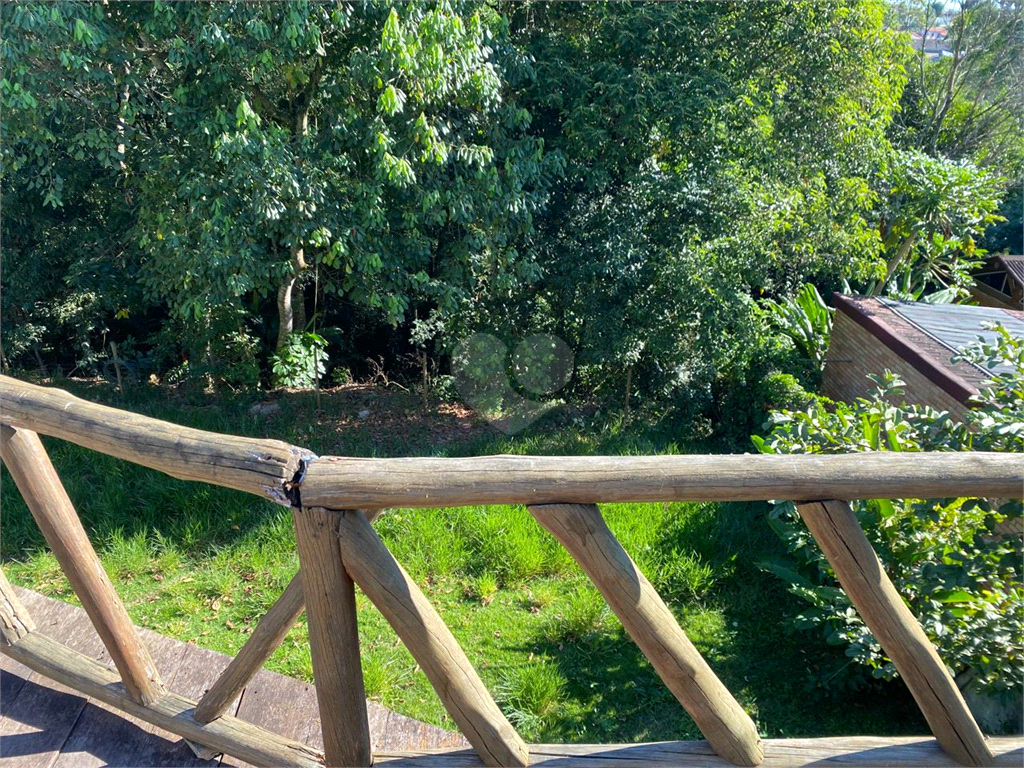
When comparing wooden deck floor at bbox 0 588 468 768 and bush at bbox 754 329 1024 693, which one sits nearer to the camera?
wooden deck floor at bbox 0 588 468 768

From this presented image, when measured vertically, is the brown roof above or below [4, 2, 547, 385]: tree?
below

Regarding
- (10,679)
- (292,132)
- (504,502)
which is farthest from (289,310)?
(504,502)

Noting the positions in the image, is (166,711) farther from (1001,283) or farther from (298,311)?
(1001,283)

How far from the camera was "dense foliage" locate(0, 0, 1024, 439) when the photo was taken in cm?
523

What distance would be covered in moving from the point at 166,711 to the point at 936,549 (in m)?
2.95

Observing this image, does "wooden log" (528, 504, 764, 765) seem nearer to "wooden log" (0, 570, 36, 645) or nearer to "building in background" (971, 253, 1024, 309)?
"wooden log" (0, 570, 36, 645)

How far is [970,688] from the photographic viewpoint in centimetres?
317

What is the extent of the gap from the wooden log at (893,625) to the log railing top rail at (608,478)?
8 centimetres

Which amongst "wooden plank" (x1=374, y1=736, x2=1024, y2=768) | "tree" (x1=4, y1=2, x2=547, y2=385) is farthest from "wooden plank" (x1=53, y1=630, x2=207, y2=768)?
"tree" (x1=4, y1=2, x2=547, y2=385)

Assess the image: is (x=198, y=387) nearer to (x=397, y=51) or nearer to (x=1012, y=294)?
(x=397, y=51)

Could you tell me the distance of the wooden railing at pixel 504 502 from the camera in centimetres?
176

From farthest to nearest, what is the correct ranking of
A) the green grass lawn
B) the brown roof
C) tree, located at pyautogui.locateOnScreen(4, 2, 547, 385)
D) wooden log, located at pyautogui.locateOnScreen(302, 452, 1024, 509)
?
1. the brown roof
2. tree, located at pyautogui.locateOnScreen(4, 2, 547, 385)
3. the green grass lawn
4. wooden log, located at pyautogui.locateOnScreen(302, 452, 1024, 509)

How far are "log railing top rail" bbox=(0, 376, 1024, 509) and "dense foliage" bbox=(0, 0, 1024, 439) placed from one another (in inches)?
145

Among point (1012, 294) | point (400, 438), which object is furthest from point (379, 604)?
point (1012, 294)
